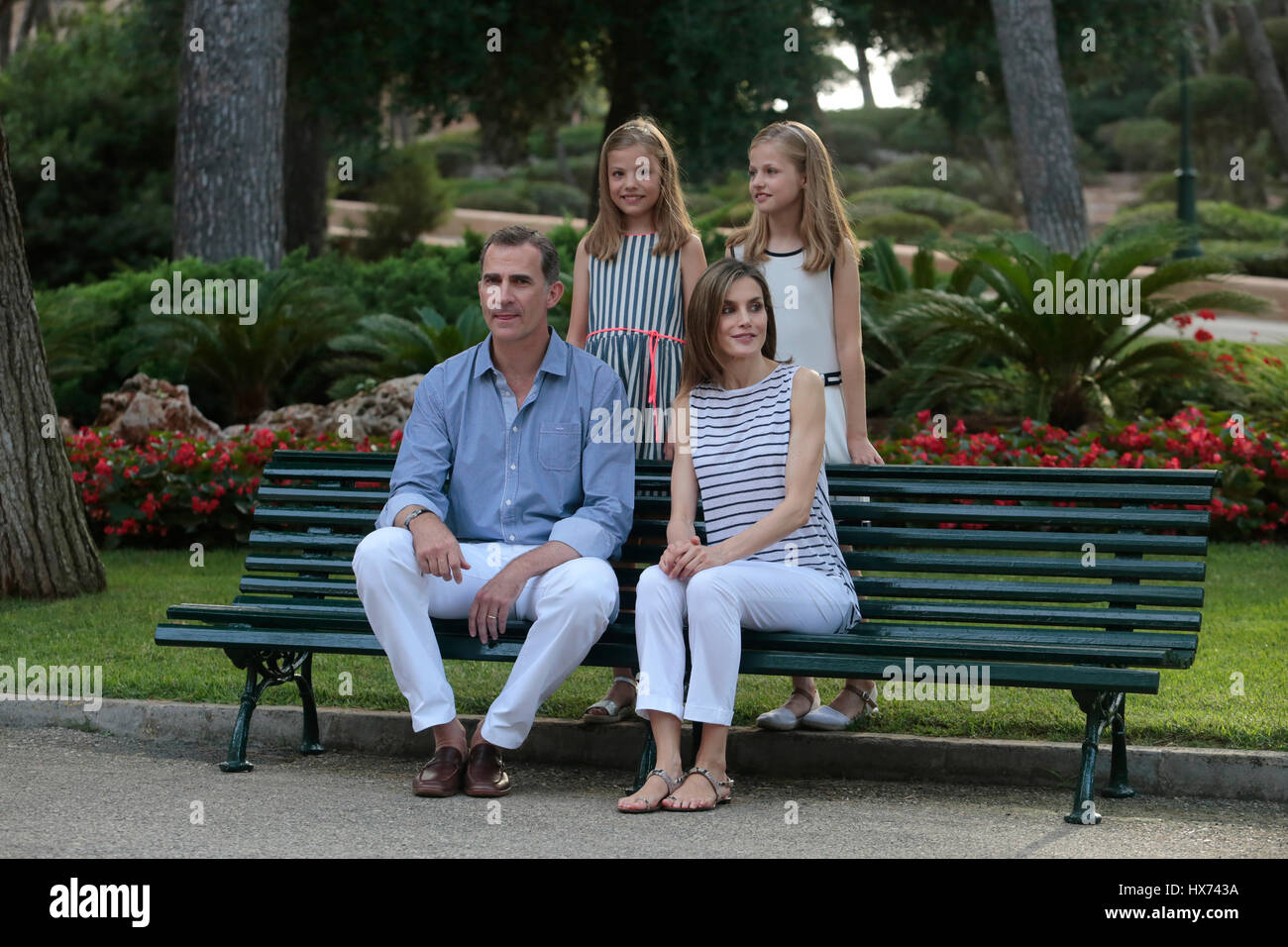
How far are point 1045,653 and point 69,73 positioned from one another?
18.7m

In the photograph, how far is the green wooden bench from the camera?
4352mm

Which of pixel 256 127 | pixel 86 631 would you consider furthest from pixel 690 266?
pixel 256 127

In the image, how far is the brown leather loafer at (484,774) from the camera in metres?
4.56

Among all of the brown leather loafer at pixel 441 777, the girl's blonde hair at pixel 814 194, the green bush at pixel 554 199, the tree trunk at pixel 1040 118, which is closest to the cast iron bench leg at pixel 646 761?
the brown leather loafer at pixel 441 777

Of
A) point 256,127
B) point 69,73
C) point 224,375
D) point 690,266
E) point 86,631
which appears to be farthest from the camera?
point 69,73

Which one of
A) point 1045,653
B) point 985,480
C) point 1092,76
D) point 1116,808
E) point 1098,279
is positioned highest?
point 1092,76

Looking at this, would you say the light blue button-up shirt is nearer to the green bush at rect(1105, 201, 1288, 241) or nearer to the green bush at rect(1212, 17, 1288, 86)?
the green bush at rect(1105, 201, 1288, 241)

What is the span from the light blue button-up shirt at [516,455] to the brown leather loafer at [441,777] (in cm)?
72

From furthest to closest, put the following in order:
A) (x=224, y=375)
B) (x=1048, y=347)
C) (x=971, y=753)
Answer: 1. (x=224, y=375)
2. (x=1048, y=347)
3. (x=971, y=753)

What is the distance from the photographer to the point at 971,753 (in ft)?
15.9

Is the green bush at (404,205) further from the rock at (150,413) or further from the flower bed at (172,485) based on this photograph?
the flower bed at (172,485)

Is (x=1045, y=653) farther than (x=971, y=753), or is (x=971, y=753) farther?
(x=971, y=753)

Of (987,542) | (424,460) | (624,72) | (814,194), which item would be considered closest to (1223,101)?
(624,72)
